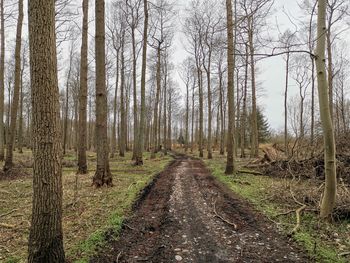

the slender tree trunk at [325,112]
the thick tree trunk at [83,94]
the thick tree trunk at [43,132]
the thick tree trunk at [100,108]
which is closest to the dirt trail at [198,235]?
the thick tree trunk at [43,132]

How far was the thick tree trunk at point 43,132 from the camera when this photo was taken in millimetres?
3119

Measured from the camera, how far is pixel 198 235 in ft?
15.3

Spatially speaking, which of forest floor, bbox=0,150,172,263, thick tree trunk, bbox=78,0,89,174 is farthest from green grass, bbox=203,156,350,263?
thick tree trunk, bbox=78,0,89,174

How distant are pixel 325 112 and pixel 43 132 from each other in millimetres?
5155

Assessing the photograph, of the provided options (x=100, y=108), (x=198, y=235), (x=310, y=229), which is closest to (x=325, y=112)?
(x=310, y=229)

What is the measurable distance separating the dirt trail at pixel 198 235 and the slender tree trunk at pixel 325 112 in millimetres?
1412

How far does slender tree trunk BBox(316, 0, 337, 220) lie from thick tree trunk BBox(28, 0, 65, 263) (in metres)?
4.97

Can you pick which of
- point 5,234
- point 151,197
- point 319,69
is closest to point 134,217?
point 151,197

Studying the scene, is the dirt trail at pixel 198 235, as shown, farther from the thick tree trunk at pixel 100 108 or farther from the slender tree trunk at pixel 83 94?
the slender tree trunk at pixel 83 94

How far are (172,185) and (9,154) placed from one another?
7.59 meters

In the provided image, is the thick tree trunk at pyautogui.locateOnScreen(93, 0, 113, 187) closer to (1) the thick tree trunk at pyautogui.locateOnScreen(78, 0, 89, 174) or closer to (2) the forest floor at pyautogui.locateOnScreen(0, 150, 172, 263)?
(2) the forest floor at pyautogui.locateOnScreen(0, 150, 172, 263)

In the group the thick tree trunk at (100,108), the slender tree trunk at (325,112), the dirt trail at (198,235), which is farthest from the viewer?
the thick tree trunk at (100,108)

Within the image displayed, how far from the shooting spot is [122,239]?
4.50m

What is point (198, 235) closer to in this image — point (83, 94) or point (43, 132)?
point (43, 132)
